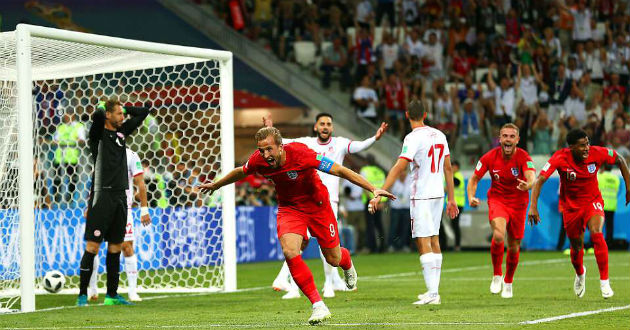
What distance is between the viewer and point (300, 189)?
10.2 meters

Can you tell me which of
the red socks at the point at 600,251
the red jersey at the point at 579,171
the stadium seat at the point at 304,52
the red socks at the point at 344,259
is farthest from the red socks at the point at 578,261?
the stadium seat at the point at 304,52

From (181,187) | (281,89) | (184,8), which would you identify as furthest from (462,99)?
(181,187)

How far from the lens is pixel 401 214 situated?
26297 mm

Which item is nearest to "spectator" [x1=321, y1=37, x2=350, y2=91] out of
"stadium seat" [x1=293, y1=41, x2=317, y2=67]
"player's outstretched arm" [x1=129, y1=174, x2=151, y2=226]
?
"stadium seat" [x1=293, y1=41, x2=317, y2=67]

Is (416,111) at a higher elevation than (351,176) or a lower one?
higher

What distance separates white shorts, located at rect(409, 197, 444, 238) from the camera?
1203 centimetres

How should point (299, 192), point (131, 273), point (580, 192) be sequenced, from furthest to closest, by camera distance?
point (131, 273)
point (580, 192)
point (299, 192)

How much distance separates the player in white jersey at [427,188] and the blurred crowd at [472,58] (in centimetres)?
Answer: 1312

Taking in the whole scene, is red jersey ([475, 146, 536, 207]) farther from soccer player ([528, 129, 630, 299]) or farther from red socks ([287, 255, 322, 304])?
red socks ([287, 255, 322, 304])

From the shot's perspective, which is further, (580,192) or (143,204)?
(143,204)

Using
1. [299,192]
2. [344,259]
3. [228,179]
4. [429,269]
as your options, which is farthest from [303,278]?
[429,269]

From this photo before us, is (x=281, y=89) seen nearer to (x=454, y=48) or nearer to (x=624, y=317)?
(x=454, y=48)

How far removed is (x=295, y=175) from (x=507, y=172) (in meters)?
4.08

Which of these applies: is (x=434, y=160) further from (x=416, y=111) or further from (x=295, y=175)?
(x=295, y=175)
